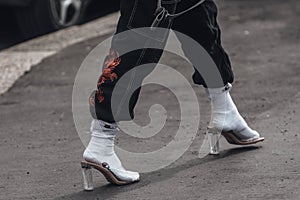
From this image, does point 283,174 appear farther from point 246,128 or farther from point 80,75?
point 80,75

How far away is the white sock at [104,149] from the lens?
4.54 m

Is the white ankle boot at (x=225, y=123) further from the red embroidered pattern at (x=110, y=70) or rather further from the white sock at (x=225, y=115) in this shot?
the red embroidered pattern at (x=110, y=70)

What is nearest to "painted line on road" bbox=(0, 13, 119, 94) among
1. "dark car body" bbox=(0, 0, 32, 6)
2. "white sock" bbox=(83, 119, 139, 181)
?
"dark car body" bbox=(0, 0, 32, 6)

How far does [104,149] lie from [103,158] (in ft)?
0.14

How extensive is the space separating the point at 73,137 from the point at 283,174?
151cm

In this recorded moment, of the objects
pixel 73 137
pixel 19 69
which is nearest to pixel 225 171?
pixel 73 137

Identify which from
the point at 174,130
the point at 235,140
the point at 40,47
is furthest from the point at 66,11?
the point at 235,140

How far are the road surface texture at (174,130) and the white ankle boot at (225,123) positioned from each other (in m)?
0.06

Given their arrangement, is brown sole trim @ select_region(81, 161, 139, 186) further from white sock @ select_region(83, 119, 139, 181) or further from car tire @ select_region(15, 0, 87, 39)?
car tire @ select_region(15, 0, 87, 39)

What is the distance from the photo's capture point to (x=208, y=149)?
516 cm

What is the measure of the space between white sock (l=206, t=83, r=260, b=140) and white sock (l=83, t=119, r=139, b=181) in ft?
2.12

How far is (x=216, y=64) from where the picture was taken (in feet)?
16.2

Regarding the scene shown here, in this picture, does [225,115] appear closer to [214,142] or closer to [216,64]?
[214,142]

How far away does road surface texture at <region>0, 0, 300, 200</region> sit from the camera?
4512 millimetres
